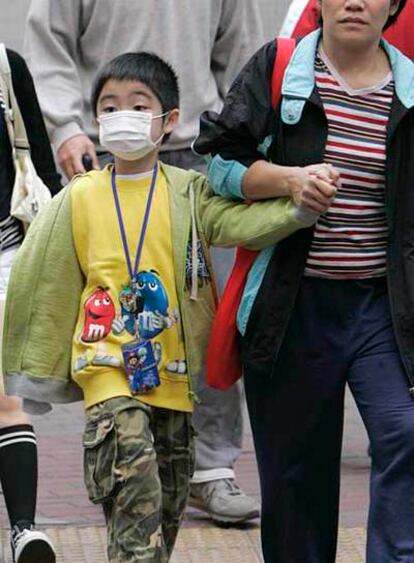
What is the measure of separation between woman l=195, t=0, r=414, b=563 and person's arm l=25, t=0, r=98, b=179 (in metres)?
1.43

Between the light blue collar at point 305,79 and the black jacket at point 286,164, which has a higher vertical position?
the light blue collar at point 305,79

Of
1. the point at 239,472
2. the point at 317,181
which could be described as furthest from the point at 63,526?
the point at 317,181

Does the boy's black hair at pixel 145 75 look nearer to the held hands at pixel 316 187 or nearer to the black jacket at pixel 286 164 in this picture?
the black jacket at pixel 286 164

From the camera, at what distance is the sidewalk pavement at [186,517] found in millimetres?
6039

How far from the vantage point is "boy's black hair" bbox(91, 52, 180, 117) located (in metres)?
5.08

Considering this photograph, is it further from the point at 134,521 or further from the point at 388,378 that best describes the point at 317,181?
the point at 134,521

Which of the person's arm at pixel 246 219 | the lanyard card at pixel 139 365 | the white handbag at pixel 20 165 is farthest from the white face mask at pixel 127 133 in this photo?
the white handbag at pixel 20 165

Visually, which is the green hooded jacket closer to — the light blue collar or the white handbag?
the light blue collar

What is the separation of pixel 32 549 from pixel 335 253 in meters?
1.43

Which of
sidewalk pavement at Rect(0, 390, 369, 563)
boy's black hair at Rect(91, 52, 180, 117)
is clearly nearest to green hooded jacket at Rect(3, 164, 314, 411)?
boy's black hair at Rect(91, 52, 180, 117)

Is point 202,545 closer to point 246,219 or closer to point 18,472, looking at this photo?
point 18,472

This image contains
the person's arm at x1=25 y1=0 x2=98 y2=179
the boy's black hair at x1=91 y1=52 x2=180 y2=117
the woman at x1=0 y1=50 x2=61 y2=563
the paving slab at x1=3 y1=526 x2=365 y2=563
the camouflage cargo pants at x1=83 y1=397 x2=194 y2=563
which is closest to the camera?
the camouflage cargo pants at x1=83 y1=397 x2=194 y2=563

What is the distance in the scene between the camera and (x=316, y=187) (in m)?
4.53

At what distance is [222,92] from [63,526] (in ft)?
5.57
